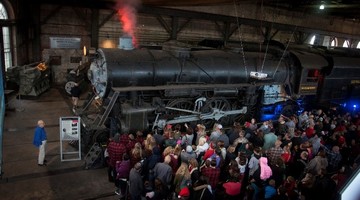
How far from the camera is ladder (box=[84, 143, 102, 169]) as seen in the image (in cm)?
726

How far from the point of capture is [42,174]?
6949 mm

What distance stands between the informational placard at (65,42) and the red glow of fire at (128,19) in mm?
2659

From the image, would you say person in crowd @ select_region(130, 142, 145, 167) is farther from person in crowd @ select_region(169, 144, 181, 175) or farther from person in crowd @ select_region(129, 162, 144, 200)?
person in crowd @ select_region(129, 162, 144, 200)

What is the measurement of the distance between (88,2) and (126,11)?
6.92ft

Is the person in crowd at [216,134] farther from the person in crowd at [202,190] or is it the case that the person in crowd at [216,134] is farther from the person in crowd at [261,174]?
the person in crowd at [202,190]

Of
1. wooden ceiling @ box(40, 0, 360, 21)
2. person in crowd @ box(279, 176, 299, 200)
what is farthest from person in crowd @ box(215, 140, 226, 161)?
wooden ceiling @ box(40, 0, 360, 21)

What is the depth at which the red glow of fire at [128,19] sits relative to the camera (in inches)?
627

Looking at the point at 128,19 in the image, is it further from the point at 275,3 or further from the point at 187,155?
the point at 187,155

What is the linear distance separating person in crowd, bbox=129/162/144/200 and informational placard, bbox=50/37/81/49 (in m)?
12.2

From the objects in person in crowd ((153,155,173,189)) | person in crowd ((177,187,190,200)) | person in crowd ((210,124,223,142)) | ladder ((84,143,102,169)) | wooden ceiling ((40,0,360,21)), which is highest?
wooden ceiling ((40,0,360,21))

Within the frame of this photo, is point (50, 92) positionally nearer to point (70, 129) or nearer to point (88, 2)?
point (88, 2)

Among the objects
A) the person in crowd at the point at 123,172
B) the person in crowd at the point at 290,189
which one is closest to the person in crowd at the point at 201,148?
the person in crowd at the point at 123,172

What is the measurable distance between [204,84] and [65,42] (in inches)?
365

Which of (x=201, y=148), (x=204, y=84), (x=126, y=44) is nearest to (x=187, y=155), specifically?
(x=201, y=148)
